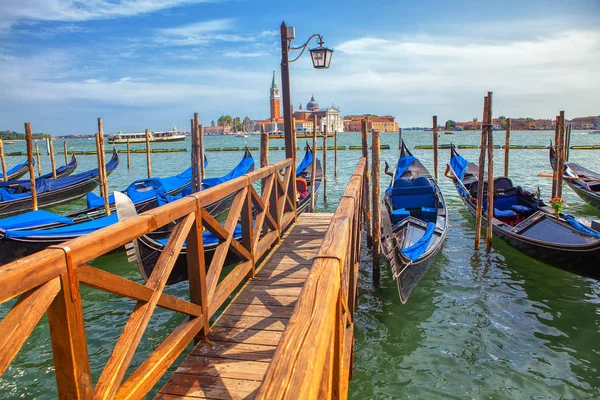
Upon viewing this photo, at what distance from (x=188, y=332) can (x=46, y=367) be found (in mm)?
2113

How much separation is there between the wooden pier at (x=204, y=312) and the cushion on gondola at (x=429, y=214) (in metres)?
3.51

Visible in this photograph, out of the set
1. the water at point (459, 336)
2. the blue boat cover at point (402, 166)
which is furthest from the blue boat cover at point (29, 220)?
the blue boat cover at point (402, 166)

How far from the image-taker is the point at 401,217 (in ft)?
21.3

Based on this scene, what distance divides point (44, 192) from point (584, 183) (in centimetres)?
1368

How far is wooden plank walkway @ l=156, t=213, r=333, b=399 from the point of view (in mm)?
2000

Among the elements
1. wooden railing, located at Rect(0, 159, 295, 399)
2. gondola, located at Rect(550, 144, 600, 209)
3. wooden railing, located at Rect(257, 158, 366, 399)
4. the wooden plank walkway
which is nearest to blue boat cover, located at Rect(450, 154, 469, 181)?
gondola, located at Rect(550, 144, 600, 209)

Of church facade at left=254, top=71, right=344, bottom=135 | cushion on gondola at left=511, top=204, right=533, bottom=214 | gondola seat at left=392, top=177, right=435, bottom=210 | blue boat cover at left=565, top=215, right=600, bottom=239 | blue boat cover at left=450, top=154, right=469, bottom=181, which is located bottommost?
cushion on gondola at left=511, top=204, right=533, bottom=214

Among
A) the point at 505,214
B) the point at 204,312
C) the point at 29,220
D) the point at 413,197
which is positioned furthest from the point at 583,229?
the point at 29,220

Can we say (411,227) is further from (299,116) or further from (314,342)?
(299,116)

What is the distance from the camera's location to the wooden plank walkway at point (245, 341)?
200 centimetres

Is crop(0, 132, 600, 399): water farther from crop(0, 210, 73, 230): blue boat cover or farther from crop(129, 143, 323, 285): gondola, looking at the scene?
crop(0, 210, 73, 230): blue boat cover

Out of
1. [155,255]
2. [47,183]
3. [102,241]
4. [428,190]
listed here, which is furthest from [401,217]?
[47,183]

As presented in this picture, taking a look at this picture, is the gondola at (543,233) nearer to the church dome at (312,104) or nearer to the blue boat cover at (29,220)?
the blue boat cover at (29,220)

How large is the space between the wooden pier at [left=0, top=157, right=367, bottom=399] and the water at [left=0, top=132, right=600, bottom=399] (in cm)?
80
